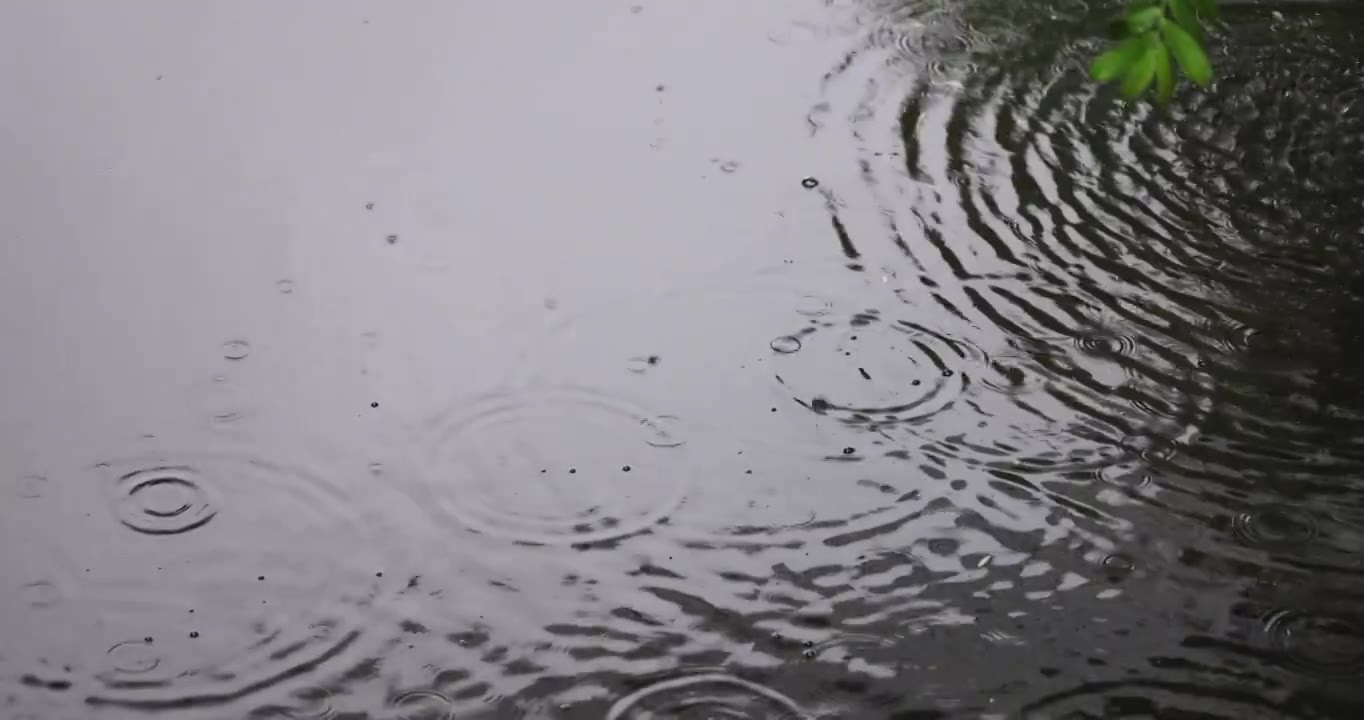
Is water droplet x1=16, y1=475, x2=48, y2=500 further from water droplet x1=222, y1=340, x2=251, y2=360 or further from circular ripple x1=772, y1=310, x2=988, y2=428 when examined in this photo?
circular ripple x1=772, y1=310, x2=988, y2=428

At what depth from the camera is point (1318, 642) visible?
6.05 ft

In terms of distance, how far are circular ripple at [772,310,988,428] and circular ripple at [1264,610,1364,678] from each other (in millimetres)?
556

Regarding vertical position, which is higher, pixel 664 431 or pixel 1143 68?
pixel 664 431

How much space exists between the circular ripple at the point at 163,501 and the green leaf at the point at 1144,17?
1.34 metres

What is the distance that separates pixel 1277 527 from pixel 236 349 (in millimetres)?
1534

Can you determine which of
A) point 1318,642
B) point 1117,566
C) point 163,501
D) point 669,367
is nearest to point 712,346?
point 669,367

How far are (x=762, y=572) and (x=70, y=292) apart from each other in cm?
125

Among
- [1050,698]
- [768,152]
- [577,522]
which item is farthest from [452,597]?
[768,152]

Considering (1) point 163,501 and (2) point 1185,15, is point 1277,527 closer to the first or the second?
(2) point 1185,15

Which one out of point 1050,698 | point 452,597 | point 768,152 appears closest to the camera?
point 1050,698

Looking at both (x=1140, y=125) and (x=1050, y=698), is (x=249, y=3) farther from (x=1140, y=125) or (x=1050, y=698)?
(x=1050, y=698)

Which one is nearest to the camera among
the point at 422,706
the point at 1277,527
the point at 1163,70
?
the point at 1163,70

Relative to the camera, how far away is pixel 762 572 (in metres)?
1.93

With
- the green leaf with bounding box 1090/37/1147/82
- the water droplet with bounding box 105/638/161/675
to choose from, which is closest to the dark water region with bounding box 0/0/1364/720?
the water droplet with bounding box 105/638/161/675
